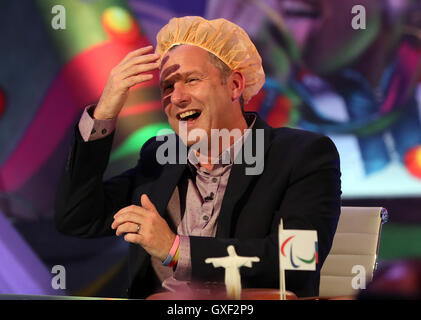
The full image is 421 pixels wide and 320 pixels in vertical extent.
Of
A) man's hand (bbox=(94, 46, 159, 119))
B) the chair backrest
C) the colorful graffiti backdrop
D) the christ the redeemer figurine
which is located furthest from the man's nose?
the colorful graffiti backdrop

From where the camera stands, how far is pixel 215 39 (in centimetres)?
216

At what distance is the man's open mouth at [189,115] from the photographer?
81.9 inches

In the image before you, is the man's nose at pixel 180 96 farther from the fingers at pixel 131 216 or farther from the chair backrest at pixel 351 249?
the chair backrest at pixel 351 249

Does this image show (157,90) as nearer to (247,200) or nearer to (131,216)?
(247,200)

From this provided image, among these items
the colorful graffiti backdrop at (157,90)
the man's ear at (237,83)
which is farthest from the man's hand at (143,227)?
the colorful graffiti backdrop at (157,90)

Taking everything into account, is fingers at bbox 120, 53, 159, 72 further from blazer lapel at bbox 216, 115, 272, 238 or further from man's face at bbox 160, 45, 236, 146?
blazer lapel at bbox 216, 115, 272, 238

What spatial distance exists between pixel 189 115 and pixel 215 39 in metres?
0.31

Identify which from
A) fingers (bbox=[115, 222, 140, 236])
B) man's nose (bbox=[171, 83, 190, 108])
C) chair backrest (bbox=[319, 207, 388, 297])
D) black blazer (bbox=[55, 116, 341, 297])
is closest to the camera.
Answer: fingers (bbox=[115, 222, 140, 236])

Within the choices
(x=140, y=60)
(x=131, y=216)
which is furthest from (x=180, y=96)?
(x=131, y=216)

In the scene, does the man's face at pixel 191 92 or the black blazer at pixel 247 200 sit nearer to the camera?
the black blazer at pixel 247 200

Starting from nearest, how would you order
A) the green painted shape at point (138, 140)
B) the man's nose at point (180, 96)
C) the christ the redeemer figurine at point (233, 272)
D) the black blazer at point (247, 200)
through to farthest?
the christ the redeemer figurine at point (233, 272) → the black blazer at point (247, 200) → the man's nose at point (180, 96) → the green painted shape at point (138, 140)

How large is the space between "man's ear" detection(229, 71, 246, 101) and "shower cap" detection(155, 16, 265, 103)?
20 mm

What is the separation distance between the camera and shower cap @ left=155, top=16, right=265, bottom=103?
7.06 ft

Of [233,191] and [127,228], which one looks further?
[233,191]
